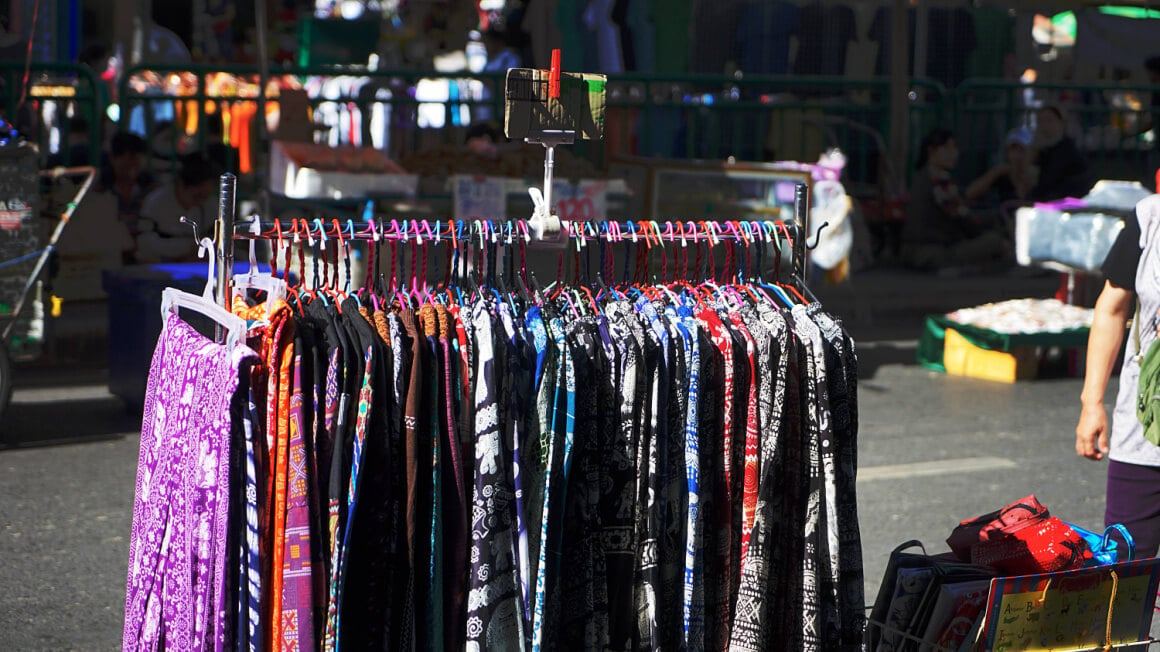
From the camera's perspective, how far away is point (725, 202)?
10453mm

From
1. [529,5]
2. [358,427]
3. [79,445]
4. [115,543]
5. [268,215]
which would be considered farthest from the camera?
[529,5]

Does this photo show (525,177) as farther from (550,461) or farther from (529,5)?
(550,461)

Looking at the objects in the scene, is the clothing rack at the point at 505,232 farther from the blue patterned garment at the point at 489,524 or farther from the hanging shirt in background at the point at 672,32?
the hanging shirt in background at the point at 672,32

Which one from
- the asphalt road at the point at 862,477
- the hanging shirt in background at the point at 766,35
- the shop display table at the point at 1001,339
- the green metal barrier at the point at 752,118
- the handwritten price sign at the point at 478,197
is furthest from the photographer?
the hanging shirt in background at the point at 766,35

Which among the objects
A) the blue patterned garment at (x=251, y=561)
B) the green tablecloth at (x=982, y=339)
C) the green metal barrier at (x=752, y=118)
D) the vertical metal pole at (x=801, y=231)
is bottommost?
the green tablecloth at (x=982, y=339)

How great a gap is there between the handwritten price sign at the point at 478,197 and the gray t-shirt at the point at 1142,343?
606 cm

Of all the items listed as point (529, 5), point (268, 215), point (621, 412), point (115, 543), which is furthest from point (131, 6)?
point (621, 412)

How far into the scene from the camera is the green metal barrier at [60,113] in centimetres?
970

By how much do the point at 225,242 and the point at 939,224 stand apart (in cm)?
1112

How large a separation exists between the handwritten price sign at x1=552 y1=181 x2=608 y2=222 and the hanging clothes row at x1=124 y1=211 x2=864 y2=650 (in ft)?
20.8

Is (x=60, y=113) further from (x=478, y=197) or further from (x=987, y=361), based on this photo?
(x=987, y=361)

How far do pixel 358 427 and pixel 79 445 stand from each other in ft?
15.3

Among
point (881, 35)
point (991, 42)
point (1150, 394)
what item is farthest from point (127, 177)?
point (991, 42)

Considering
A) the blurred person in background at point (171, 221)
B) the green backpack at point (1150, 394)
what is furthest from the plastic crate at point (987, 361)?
the green backpack at point (1150, 394)
